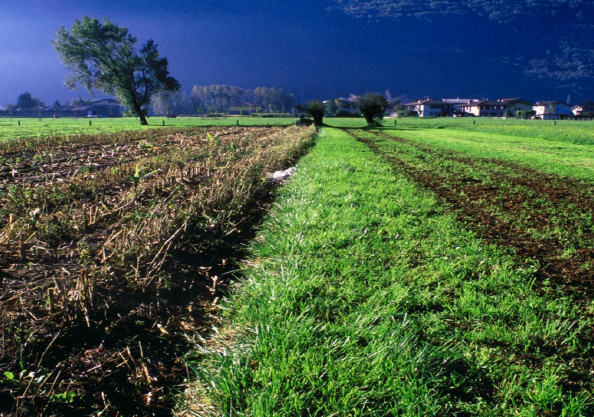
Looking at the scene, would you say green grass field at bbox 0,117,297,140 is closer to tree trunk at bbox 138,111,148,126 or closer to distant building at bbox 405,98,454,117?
tree trunk at bbox 138,111,148,126

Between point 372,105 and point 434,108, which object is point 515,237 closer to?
point 372,105

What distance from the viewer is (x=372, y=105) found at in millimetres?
52844

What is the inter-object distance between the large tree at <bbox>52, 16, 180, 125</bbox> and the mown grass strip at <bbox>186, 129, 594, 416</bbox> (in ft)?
184

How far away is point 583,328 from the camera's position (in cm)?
271

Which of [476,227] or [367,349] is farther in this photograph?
[476,227]

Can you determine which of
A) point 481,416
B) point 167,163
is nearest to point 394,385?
point 481,416

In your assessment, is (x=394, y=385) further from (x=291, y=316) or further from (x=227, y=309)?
(x=227, y=309)

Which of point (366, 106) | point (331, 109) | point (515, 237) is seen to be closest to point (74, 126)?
point (366, 106)

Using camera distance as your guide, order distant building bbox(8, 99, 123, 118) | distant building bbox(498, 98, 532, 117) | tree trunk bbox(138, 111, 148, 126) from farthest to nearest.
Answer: distant building bbox(498, 98, 532, 117)
distant building bbox(8, 99, 123, 118)
tree trunk bbox(138, 111, 148, 126)

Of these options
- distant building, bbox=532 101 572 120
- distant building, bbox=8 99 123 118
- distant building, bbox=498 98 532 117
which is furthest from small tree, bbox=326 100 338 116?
distant building, bbox=532 101 572 120

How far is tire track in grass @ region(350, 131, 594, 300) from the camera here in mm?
3533

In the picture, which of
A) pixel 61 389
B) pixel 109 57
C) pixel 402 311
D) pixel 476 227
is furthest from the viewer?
pixel 109 57

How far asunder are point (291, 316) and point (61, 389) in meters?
1.56

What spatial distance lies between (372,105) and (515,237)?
51671 millimetres
